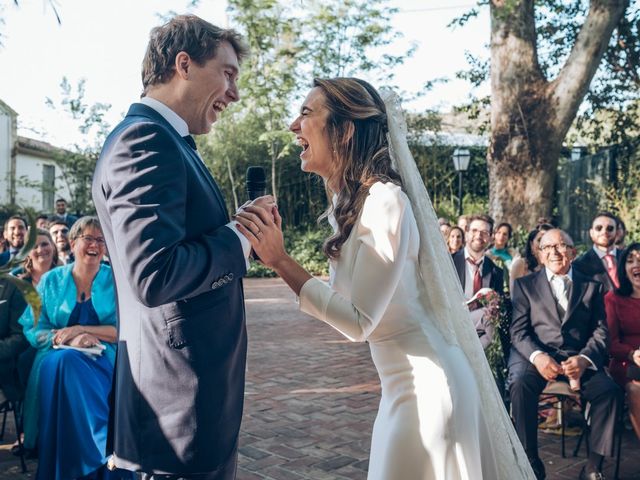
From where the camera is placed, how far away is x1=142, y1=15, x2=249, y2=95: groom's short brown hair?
7.31 feet

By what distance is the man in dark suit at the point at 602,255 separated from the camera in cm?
691

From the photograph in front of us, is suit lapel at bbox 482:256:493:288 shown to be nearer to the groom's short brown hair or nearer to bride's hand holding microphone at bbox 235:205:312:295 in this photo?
bride's hand holding microphone at bbox 235:205:312:295

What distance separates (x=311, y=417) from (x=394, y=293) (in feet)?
12.8

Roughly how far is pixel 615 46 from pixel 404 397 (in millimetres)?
15491

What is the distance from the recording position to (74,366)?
14.7 ft

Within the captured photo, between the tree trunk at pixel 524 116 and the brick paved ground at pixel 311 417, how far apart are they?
5075mm

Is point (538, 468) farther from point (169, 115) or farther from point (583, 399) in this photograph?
point (169, 115)

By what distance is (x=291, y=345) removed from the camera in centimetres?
956

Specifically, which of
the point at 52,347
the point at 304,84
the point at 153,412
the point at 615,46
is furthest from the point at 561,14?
the point at 153,412

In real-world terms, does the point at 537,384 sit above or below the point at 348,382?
above

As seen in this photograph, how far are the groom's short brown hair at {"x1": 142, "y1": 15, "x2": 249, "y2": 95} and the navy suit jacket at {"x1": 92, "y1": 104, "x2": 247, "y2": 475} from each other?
18 centimetres

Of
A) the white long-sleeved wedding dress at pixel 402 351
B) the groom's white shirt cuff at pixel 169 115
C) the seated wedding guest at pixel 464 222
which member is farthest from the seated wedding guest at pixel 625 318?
the groom's white shirt cuff at pixel 169 115

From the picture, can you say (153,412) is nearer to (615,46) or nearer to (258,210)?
(258,210)

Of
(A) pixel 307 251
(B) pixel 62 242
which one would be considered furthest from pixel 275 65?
(B) pixel 62 242
